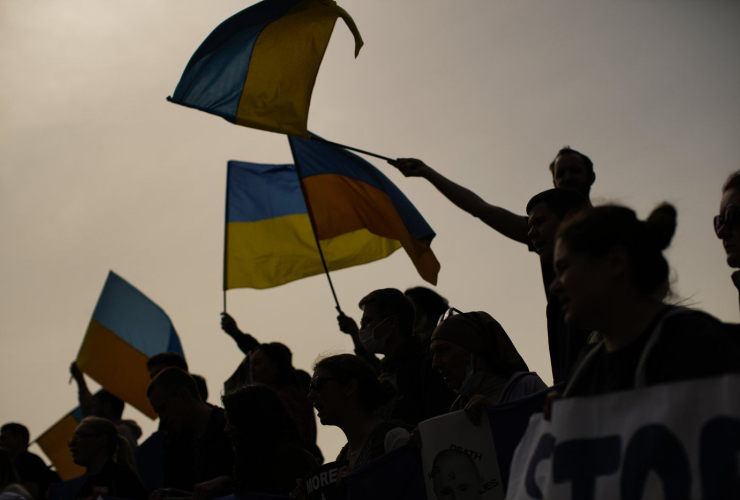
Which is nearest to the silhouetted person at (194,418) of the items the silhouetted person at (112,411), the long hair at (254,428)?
the long hair at (254,428)

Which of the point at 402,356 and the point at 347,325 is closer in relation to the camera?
the point at 402,356

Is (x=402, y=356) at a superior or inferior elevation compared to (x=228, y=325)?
inferior

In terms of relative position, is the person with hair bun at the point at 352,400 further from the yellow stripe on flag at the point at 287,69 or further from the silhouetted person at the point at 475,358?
the yellow stripe on flag at the point at 287,69

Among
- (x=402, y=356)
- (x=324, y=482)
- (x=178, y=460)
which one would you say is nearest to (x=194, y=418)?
(x=178, y=460)

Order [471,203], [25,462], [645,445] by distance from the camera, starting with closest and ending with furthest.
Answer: [645,445] → [471,203] → [25,462]

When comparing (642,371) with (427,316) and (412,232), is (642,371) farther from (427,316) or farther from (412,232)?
(412,232)

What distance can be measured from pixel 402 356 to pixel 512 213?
120 centimetres

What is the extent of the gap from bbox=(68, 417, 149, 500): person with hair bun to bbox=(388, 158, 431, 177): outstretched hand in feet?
9.73

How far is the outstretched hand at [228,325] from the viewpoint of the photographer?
8867 mm

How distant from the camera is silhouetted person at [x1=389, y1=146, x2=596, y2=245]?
5453 mm

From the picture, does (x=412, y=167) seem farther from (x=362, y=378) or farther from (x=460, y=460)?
(x=460, y=460)

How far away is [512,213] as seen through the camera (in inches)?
215

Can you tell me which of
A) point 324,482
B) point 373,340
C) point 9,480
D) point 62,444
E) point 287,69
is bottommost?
point 324,482

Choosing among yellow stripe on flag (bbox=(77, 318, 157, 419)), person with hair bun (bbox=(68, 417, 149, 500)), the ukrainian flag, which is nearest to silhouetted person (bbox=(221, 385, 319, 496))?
person with hair bun (bbox=(68, 417, 149, 500))
